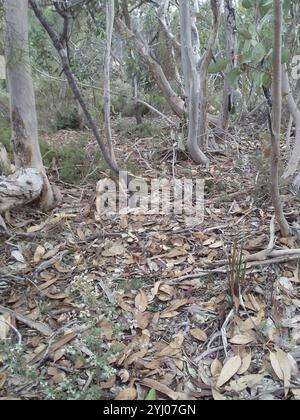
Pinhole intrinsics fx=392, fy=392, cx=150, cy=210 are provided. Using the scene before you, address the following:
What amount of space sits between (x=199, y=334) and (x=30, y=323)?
77 cm

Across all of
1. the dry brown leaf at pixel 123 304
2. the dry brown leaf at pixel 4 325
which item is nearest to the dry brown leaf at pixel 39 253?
the dry brown leaf at pixel 4 325

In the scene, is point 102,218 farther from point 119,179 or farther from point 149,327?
point 149,327

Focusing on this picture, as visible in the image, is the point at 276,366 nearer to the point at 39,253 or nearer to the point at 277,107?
the point at 277,107

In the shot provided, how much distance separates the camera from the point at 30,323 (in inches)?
70.3

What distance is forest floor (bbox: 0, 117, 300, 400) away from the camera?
1530 mm

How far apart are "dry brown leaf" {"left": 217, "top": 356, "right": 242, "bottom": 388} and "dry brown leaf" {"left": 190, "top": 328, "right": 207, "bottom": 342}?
6.4 inches

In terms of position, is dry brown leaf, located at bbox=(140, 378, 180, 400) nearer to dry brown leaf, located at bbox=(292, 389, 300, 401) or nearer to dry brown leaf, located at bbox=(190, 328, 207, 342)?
dry brown leaf, located at bbox=(190, 328, 207, 342)

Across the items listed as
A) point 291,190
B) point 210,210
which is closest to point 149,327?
point 210,210

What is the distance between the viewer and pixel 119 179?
9.85 feet

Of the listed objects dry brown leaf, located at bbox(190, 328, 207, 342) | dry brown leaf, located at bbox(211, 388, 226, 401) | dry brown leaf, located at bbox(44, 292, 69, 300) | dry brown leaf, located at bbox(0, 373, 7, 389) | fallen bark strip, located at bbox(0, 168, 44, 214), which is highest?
fallen bark strip, located at bbox(0, 168, 44, 214)

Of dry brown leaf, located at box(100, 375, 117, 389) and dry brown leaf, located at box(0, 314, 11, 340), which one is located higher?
dry brown leaf, located at box(0, 314, 11, 340)

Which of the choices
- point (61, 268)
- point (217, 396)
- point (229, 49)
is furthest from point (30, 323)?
point (229, 49)

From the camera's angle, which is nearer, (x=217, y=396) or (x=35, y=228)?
(x=217, y=396)

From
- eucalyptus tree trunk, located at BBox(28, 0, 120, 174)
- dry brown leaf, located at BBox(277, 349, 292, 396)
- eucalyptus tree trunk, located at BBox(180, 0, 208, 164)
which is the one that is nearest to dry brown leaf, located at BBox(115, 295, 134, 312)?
dry brown leaf, located at BBox(277, 349, 292, 396)
